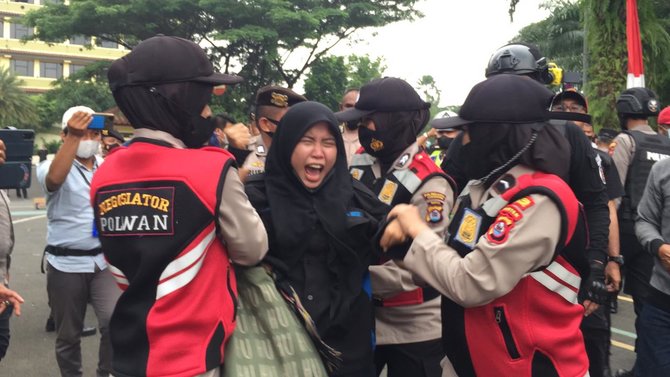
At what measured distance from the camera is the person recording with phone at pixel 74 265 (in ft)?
14.9

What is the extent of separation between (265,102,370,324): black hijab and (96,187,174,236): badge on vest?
51 centimetres

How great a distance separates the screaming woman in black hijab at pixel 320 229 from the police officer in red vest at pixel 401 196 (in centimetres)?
31

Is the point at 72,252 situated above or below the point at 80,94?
above

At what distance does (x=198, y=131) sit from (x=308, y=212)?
0.55 meters

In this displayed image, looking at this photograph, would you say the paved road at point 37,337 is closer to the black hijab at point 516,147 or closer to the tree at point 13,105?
the black hijab at point 516,147

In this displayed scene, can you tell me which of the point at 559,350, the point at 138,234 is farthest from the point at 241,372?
the point at 559,350

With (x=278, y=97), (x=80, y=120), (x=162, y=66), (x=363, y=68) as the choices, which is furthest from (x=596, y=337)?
(x=363, y=68)

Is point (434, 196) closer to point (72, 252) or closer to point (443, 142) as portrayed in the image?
point (72, 252)

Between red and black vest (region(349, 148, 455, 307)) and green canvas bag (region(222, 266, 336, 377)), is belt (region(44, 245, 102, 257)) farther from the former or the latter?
green canvas bag (region(222, 266, 336, 377))

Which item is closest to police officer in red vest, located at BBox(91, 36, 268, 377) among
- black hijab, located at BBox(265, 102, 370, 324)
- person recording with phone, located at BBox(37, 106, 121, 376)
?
black hijab, located at BBox(265, 102, 370, 324)

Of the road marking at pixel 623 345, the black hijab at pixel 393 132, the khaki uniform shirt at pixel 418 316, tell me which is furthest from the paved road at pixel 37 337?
the black hijab at pixel 393 132

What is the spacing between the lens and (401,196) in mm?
3061

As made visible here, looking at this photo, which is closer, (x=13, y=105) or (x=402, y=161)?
(x=402, y=161)

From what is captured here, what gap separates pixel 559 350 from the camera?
88.4 inches
